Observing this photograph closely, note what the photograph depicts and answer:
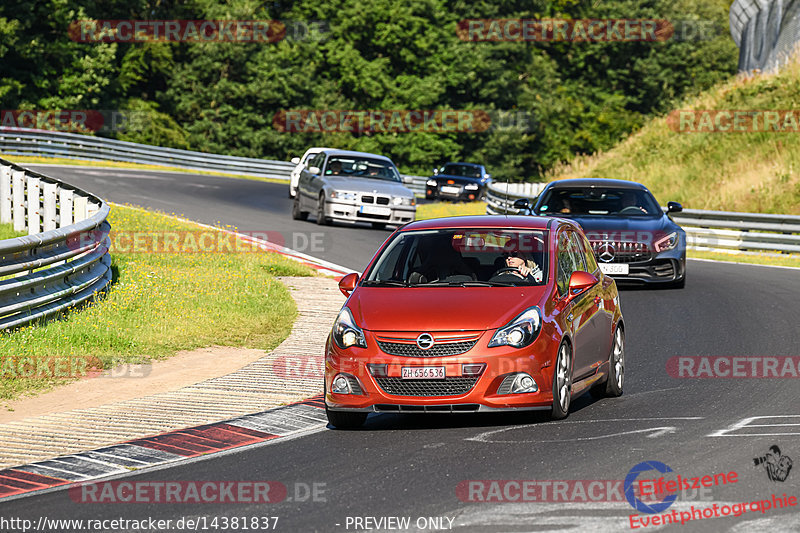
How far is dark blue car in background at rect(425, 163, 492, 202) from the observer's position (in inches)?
1791

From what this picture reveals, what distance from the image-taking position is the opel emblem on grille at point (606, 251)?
17859mm

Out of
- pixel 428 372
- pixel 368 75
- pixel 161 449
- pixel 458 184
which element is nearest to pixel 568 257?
pixel 428 372

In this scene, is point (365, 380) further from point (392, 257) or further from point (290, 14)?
point (290, 14)

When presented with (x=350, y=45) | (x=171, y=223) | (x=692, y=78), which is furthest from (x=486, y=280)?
(x=692, y=78)

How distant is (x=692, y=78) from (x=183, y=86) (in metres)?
35.0

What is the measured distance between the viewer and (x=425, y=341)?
28.5 ft

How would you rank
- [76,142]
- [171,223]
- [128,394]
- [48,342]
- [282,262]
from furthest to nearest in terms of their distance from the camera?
[76,142], [171,223], [282,262], [48,342], [128,394]

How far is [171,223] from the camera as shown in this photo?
24.8 m

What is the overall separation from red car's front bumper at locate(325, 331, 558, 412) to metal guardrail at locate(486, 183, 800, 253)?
18728mm

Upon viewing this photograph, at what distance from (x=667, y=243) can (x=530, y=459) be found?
10.9 m
